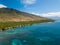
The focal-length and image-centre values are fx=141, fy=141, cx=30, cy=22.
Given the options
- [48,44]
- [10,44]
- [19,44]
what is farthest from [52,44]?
[10,44]

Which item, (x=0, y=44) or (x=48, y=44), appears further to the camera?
(x=0, y=44)

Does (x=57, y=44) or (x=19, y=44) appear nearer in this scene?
(x=57, y=44)

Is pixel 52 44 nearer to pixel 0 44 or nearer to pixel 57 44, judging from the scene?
pixel 57 44

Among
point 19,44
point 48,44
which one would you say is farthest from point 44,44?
point 19,44

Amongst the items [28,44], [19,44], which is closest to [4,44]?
[19,44]

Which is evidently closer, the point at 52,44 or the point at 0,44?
the point at 52,44

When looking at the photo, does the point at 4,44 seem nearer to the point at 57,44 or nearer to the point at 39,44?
the point at 39,44

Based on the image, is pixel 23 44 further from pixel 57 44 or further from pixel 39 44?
pixel 57 44
